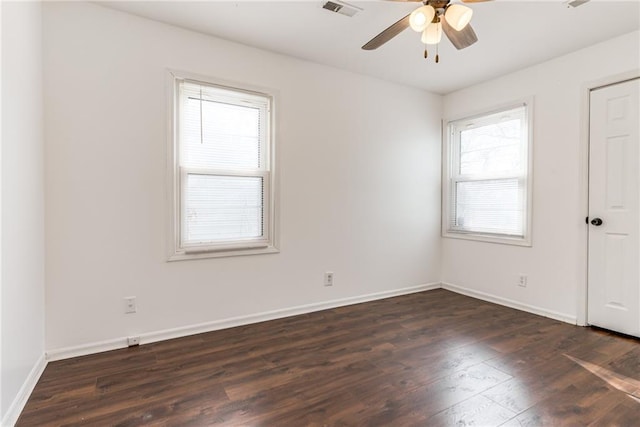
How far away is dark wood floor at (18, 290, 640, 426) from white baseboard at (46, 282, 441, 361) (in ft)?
0.25

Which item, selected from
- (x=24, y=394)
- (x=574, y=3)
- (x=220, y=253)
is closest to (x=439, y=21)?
Answer: (x=574, y=3)

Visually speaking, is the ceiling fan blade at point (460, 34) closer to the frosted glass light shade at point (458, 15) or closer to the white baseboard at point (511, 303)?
the frosted glass light shade at point (458, 15)

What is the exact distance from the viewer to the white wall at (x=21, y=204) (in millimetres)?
1666

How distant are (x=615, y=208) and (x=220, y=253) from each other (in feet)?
11.4

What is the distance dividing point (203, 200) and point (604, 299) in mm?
3677

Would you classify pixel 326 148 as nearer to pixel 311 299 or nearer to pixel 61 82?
pixel 311 299

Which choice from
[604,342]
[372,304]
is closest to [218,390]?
[372,304]

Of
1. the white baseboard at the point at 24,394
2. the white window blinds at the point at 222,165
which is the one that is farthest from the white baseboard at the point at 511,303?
the white baseboard at the point at 24,394

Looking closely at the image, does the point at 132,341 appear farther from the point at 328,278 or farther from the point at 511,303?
A: the point at 511,303

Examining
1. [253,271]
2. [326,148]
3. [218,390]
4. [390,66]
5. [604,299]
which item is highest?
[390,66]

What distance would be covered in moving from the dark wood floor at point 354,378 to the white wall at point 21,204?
278 millimetres

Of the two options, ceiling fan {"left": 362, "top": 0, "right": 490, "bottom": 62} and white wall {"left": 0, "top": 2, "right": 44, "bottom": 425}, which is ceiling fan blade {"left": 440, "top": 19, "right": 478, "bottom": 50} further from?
white wall {"left": 0, "top": 2, "right": 44, "bottom": 425}

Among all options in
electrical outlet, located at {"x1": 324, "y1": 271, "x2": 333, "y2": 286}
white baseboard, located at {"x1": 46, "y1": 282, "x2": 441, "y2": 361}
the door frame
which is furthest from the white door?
electrical outlet, located at {"x1": 324, "y1": 271, "x2": 333, "y2": 286}

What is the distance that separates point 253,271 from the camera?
3160mm
